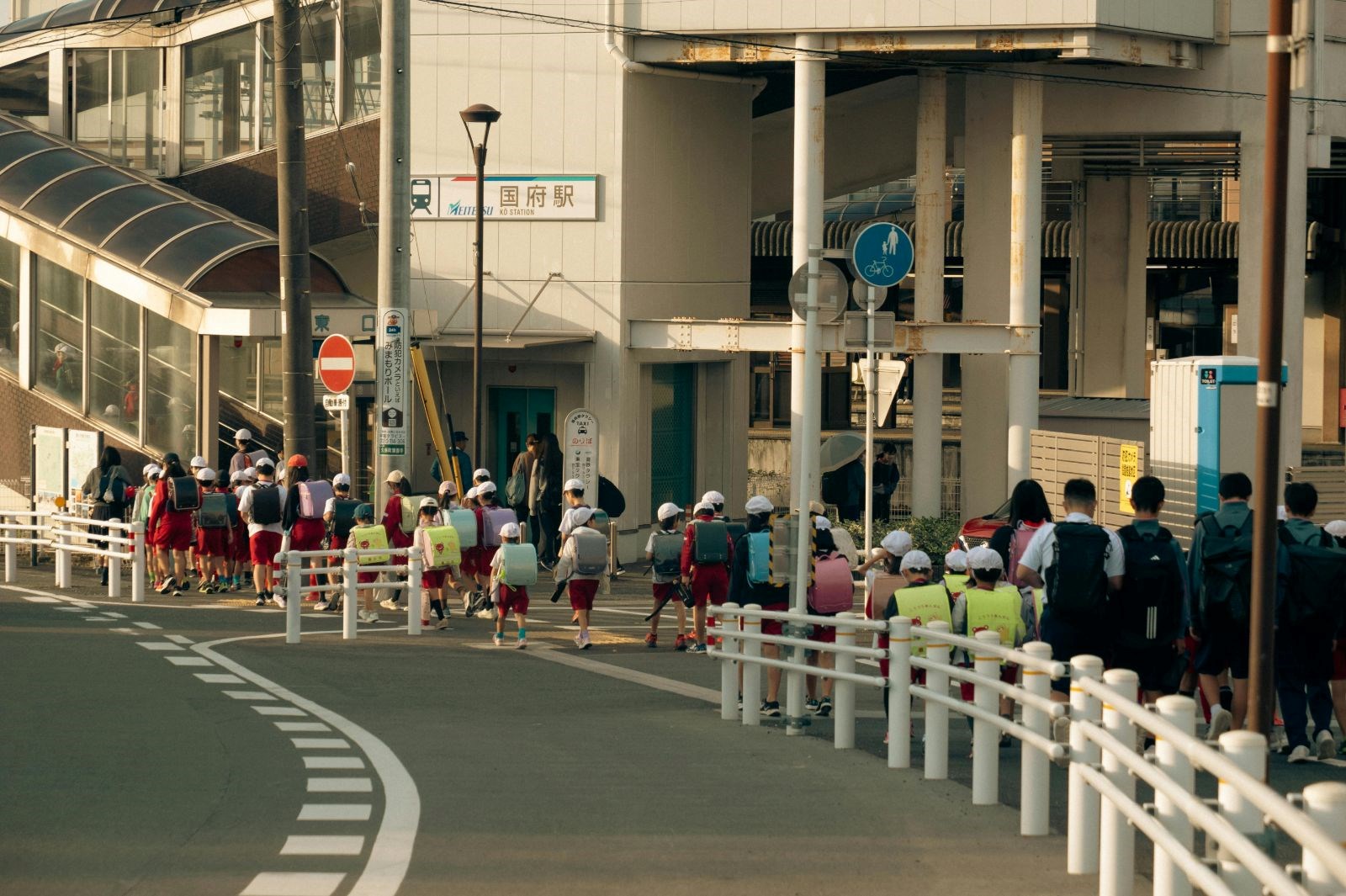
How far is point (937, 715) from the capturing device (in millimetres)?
A: 11062

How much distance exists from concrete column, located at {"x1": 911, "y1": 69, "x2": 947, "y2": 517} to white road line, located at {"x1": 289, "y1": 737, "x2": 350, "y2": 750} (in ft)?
55.3

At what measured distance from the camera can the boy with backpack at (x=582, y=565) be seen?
729 inches

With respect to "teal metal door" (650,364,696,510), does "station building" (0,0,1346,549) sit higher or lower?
higher

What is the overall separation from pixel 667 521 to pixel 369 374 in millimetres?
12774

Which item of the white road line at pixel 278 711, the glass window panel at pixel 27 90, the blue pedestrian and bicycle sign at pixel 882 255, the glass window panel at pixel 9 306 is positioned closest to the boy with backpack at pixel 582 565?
the blue pedestrian and bicycle sign at pixel 882 255

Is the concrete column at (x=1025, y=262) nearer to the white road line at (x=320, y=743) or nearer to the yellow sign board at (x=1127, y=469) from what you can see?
the yellow sign board at (x=1127, y=469)

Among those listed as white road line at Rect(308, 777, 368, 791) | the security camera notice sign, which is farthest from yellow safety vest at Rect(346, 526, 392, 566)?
white road line at Rect(308, 777, 368, 791)

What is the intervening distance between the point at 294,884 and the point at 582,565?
33.1 feet

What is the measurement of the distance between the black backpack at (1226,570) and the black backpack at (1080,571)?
3.12ft

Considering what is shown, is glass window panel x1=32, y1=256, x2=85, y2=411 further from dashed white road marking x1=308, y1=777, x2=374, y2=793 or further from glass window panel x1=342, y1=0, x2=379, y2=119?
dashed white road marking x1=308, y1=777, x2=374, y2=793

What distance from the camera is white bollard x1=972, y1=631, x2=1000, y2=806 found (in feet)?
33.8

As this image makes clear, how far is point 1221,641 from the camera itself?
41.1ft

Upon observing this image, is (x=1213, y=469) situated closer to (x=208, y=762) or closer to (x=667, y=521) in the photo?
(x=667, y=521)

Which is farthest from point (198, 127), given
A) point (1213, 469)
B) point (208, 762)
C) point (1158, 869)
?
point (1158, 869)
